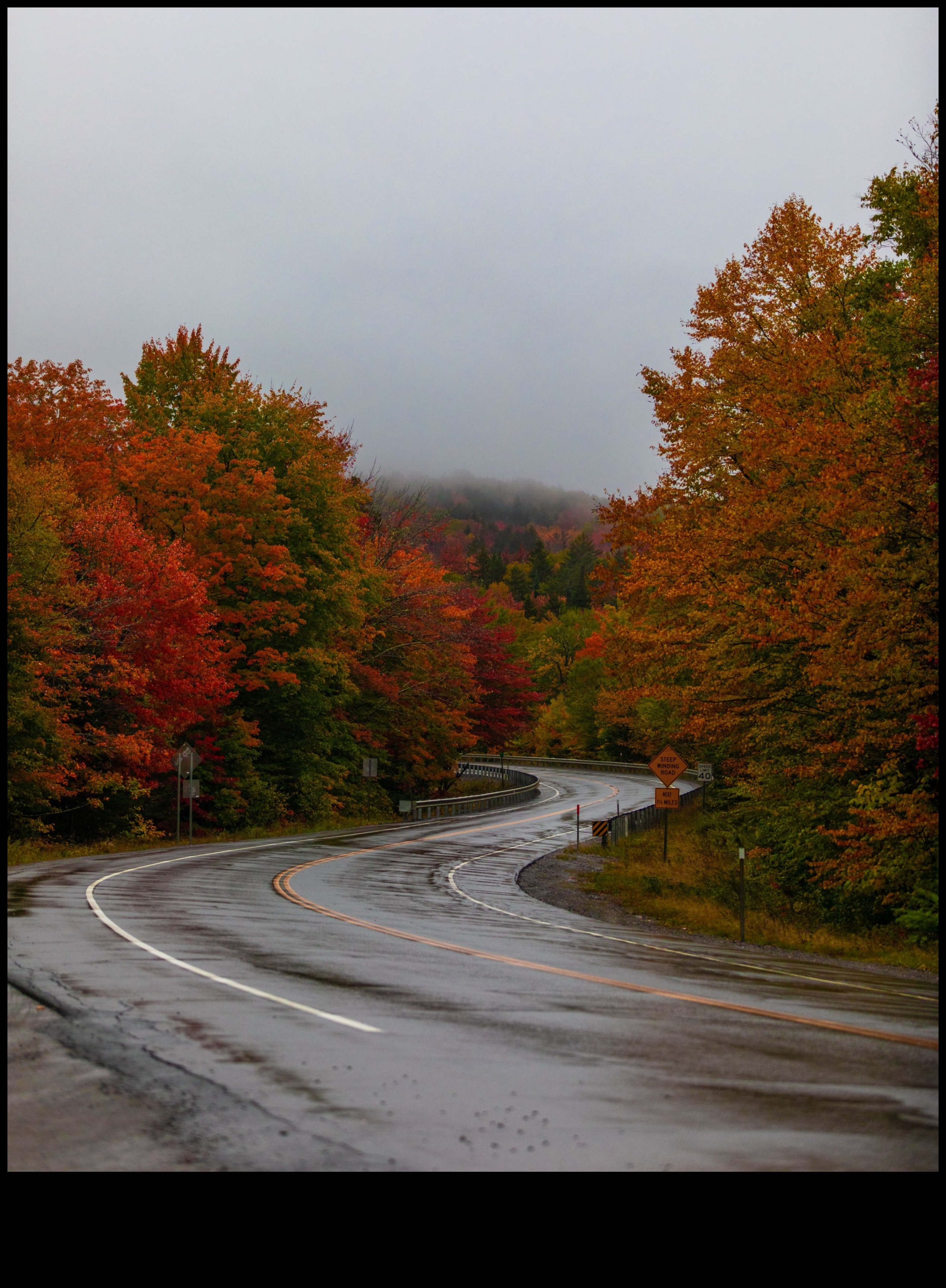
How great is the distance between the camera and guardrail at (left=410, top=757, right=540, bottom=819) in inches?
2064

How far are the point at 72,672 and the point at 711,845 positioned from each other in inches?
853

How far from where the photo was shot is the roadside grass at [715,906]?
1847 cm

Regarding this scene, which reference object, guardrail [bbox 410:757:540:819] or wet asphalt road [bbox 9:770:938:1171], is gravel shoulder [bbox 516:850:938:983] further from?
guardrail [bbox 410:757:540:819]

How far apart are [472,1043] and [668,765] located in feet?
61.3

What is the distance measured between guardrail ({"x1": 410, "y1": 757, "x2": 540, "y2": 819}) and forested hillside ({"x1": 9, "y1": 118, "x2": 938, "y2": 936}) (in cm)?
201

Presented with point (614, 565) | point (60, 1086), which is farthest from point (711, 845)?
point (60, 1086)

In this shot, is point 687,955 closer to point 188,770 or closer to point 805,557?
point 805,557

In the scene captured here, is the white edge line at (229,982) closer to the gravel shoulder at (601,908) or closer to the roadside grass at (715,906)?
the roadside grass at (715,906)

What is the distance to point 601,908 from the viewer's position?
77.0 feet

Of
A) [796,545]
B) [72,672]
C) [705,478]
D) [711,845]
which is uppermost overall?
[705,478]

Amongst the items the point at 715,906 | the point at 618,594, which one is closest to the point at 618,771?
the point at 618,594

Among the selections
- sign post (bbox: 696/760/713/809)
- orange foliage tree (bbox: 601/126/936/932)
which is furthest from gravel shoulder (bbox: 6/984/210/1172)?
sign post (bbox: 696/760/713/809)
